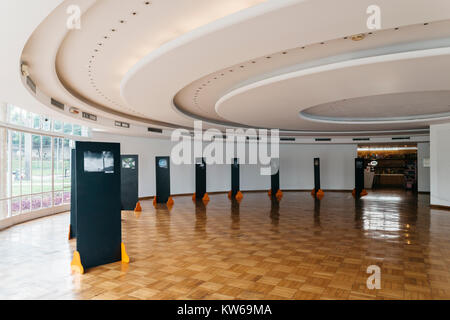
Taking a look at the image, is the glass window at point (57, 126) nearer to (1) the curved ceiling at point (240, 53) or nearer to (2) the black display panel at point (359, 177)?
(1) the curved ceiling at point (240, 53)

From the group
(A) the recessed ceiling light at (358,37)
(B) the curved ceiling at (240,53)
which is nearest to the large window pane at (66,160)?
(B) the curved ceiling at (240,53)

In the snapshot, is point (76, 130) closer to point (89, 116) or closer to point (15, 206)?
point (89, 116)

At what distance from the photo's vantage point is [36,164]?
1017cm

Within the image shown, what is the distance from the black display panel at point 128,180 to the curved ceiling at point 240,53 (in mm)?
2320

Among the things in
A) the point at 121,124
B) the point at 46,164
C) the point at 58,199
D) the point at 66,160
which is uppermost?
the point at 121,124

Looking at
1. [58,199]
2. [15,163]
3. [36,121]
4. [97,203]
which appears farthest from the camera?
[58,199]

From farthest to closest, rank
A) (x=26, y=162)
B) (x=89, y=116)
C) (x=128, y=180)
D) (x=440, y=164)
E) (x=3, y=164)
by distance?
(x=440, y=164)
(x=128, y=180)
(x=89, y=116)
(x=26, y=162)
(x=3, y=164)

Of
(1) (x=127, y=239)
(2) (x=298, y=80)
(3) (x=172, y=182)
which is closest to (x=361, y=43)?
(2) (x=298, y=80)

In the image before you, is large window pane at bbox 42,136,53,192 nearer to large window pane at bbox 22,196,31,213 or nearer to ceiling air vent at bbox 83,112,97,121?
large window pane at bbox 22,196,31,213

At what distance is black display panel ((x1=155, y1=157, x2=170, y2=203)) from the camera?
1301cm

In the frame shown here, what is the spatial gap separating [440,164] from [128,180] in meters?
12.4

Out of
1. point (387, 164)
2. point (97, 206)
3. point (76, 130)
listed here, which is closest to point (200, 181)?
point (76, 130)

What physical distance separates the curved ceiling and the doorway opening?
1454 centimetres

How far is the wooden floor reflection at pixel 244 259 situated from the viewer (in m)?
4.13
